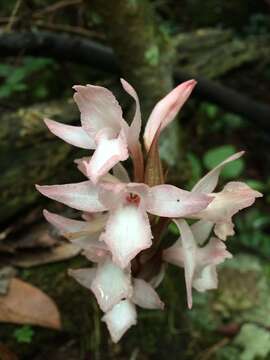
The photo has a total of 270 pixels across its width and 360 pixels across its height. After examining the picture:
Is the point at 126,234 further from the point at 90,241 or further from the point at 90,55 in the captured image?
Result: the point at 90,55

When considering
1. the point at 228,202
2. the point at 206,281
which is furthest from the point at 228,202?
the point at 206,281

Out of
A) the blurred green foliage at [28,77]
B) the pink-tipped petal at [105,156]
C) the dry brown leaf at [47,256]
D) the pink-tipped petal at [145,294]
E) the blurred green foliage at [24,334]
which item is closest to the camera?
the pink-tipped petal at [105,156]

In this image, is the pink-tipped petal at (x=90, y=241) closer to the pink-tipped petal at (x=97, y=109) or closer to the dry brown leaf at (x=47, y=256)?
the pink-tipped petal at (x=97, y=109)

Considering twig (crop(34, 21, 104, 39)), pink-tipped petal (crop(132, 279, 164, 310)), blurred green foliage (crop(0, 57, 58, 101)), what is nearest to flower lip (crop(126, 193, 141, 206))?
pink-tipped petal (crop(132, 279, 164, 310))

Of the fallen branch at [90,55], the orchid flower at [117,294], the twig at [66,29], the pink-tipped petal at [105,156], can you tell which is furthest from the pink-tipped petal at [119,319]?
the twig at [66,29]

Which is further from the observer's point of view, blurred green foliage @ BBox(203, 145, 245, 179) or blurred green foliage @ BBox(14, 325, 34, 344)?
blurred green foliage @ BBox(203, 145, 245, 179)

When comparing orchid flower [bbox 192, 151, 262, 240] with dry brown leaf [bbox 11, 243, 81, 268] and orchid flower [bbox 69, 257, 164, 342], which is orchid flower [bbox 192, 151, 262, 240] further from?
dry brown leaf [bbox 11, 243, 81, 268]

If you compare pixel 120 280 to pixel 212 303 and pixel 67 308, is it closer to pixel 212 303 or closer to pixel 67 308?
pixel 67 308
